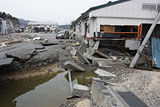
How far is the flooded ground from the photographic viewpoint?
17.0 ft

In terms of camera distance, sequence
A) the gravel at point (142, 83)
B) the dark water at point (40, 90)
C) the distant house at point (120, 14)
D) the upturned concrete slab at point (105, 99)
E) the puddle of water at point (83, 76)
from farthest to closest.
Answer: the distant house at point (120, 14), the puddle of water at point (83, 76), the dark water at point (40, 90), the gravel at point (142, 83), the upturned concrete slab at point (105, 99)

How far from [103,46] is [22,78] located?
310 inches

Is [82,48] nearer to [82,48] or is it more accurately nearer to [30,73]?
[82,48]

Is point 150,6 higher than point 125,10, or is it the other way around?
point 150,6

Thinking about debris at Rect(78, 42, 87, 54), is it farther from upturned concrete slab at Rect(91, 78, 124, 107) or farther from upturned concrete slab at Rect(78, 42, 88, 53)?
upturned concrete slab at Rect(91, 78, 124, 107)

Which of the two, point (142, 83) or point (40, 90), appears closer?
point (142, 83)

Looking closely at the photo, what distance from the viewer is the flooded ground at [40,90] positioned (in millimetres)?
5172

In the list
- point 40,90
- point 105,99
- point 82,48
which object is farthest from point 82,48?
point 105,99

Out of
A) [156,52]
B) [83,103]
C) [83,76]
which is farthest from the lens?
[156,52]

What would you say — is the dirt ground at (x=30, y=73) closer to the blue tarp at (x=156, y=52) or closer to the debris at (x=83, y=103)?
the debris at (x=83, y=103)

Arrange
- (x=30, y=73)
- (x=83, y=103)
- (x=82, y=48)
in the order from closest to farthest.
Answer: (x=83, y=103), (x=30, y=73), (x=82, y=48)

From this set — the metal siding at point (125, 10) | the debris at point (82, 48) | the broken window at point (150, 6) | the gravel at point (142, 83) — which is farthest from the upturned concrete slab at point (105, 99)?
the broken window at point (150, 6)

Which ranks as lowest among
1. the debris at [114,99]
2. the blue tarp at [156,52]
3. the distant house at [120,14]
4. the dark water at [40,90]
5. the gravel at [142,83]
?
the dark water at [40,90]

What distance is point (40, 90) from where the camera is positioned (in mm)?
6188
